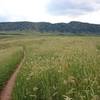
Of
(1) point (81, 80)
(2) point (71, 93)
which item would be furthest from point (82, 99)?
(1) point (81, 80)

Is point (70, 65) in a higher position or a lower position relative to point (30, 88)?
higher

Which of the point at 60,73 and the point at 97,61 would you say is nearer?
the point at 60,73

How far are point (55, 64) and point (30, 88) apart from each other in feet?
5.61

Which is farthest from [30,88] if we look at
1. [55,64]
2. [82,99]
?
[82,99]

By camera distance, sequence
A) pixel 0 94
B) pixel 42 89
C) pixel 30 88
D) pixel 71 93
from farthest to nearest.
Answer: pixel 0 94, pixel 30 88, pixel 42 89, pixel 71 93

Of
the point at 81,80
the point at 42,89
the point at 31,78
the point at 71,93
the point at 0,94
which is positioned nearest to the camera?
the point at 71,93

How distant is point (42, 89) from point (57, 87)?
98 centimetres

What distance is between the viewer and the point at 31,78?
13.6m

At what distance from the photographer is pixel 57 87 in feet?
35.9

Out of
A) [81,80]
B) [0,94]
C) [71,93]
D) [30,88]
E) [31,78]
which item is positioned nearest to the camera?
[71,93]

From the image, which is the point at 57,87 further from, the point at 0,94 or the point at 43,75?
the point at 0,94

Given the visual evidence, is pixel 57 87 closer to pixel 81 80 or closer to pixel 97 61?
pixel 81 80

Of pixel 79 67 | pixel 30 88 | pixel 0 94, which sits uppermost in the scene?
pixel 79 67

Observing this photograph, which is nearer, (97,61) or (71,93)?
(71,93)
